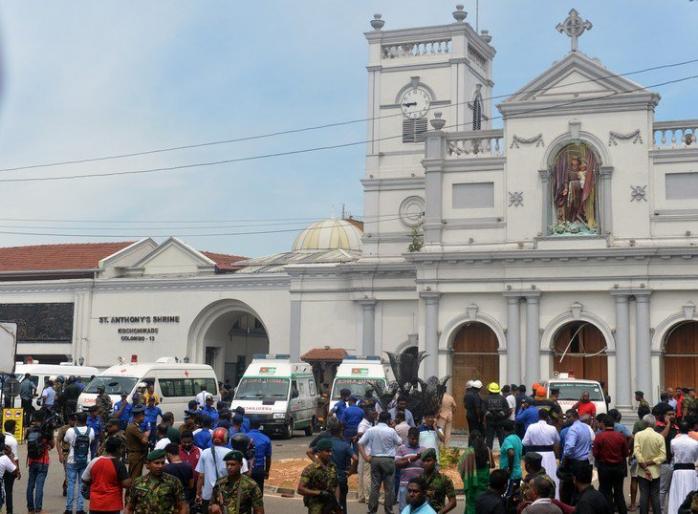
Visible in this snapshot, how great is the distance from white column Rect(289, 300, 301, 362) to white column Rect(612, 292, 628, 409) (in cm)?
1379

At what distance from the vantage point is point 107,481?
40.8 feet

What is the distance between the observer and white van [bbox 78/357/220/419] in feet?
102

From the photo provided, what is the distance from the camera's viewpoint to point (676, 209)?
35.9 m

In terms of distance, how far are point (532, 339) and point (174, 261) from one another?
753 inches

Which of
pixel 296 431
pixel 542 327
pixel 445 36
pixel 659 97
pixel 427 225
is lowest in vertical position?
pixel 296 431

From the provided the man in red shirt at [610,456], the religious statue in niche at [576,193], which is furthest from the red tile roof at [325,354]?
the man in red shirt at [610,456]

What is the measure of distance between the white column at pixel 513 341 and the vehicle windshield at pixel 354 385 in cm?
635

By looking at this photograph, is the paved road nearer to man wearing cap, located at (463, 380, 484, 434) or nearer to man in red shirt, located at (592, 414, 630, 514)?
man wearing cap, located at (463, 380, 484, 434)

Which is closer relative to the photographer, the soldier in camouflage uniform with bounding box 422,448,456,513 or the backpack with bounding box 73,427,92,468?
the soldier in camouflage uniform with bounding box 422,448,456,513

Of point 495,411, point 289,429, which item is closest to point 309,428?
point 289,429

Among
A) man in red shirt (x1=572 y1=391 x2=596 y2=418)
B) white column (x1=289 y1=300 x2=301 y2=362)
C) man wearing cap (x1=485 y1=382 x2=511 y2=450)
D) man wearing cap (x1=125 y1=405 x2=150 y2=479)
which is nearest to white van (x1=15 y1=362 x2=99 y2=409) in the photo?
white column (x1=289 y1=300 x2=301 y2=362)

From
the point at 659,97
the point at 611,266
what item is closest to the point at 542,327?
the point at 611,266

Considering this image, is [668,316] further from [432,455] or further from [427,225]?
[432,455]

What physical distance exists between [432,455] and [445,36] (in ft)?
106
